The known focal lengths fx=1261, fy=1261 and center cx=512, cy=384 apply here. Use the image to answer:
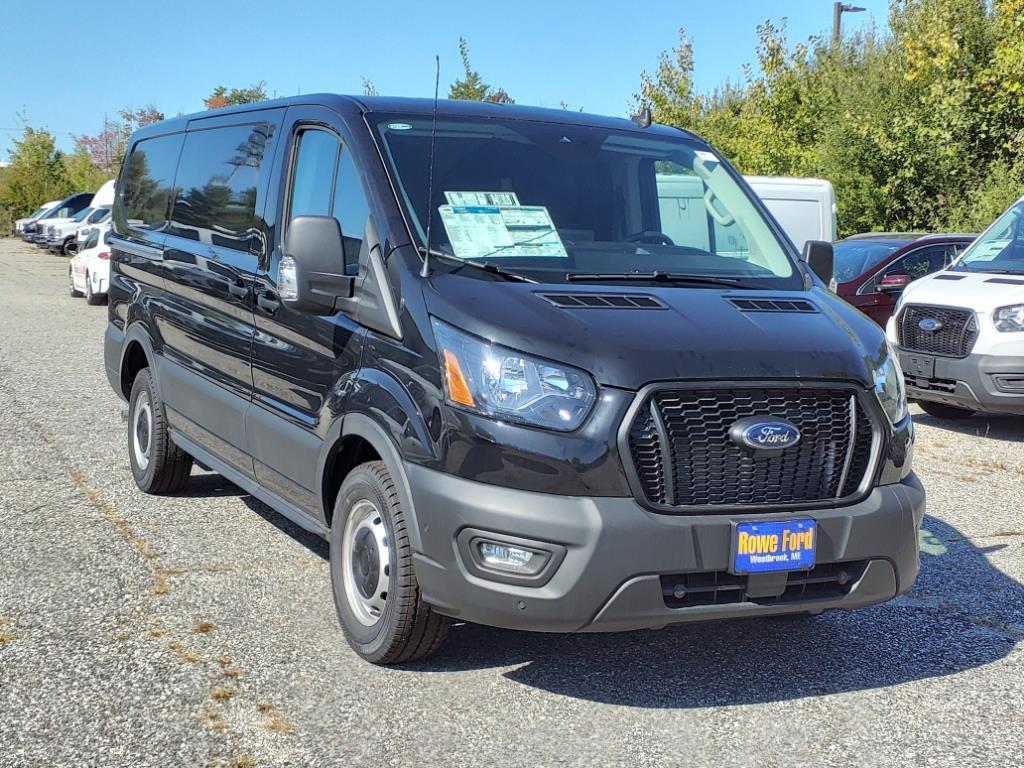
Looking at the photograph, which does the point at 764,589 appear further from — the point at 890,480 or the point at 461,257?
the point at 461,257

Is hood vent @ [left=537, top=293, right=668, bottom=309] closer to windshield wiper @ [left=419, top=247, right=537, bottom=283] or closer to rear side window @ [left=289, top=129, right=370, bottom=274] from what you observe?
windshield wiper @ [left=419, top=247, right=537, bottom=283]

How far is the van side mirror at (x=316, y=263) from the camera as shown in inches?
183

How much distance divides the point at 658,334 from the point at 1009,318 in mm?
6647

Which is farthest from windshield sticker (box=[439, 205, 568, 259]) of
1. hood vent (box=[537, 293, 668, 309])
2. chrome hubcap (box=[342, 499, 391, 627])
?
chrome hubcap (box=[342, 499, 391, 627])

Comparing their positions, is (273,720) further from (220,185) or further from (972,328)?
(972,328)

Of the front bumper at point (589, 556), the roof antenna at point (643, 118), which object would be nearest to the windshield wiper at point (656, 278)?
the front bumper at point (589, 556)

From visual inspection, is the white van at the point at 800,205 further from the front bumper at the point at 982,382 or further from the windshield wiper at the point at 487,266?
the windshield wiper at the point at 487,266

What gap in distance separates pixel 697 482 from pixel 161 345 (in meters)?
3.93

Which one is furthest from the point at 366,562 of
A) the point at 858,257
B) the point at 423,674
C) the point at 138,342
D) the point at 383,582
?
the point at 858,257

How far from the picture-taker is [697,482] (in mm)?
4074

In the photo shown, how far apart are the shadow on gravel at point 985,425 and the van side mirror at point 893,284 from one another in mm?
1924

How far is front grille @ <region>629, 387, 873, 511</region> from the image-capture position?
402 centimetres

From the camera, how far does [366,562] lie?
15.1ft

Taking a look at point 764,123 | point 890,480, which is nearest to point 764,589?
point 890,480
